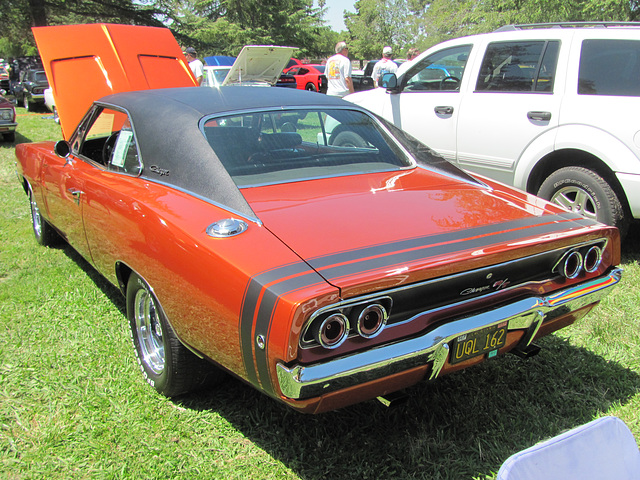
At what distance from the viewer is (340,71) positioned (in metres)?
9.12

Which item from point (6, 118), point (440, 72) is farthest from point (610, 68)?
point (6, 118)

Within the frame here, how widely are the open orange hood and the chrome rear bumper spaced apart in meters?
4.83

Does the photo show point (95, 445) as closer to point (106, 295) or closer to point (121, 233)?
point (121, 233)

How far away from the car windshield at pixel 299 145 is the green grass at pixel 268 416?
117 centimetres

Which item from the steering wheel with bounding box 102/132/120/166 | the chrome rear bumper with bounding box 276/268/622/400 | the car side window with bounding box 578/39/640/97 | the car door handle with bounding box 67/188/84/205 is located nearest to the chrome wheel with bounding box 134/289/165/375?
the car door handle with bounding box 67/188/84/205

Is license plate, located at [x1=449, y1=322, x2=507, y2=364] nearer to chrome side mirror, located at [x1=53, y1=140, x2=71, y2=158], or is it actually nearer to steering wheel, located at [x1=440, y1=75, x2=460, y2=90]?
chrome side mirror, located at [x1=53, y1=140, x2=71, y2=158]

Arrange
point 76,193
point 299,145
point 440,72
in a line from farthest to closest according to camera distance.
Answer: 1. point 440,72
2. point 76,193
3. point 299,145

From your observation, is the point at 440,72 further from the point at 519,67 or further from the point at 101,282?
the point at 101,282

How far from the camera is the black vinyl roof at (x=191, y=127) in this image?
2.48m

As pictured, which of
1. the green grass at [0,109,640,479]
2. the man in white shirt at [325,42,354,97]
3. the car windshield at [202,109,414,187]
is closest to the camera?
the green grass at [0,109,640,479]

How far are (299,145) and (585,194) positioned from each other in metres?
2.62

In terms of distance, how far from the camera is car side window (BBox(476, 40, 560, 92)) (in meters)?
4.65

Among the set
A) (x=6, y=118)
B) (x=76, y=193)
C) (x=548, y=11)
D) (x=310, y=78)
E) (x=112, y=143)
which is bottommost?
Result: (x=310, y=78)

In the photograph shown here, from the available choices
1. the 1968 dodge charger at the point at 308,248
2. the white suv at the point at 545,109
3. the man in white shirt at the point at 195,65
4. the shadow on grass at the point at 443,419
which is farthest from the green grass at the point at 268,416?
the man in white shirt at the point at 195,65
